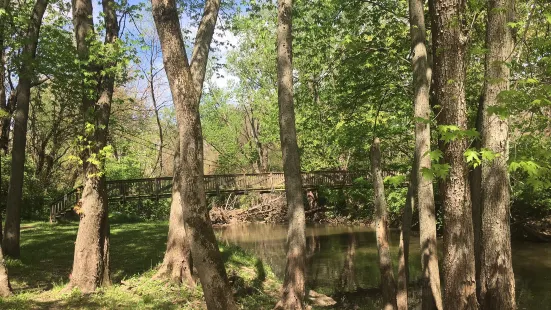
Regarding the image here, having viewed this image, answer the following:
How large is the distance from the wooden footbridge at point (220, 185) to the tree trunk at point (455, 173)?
16474mm

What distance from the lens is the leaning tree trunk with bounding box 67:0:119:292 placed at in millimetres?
7934

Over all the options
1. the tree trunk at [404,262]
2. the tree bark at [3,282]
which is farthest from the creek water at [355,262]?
the tree bark at [3,282]

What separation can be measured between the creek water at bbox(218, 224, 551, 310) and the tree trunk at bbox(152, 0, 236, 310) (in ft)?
26.8

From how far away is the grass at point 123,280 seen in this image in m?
7.47

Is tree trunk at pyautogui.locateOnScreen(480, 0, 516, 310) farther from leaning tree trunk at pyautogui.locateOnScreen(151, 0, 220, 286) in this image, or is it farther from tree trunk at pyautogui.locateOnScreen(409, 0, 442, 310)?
leaning tree trunk at pyautogui.locateOnScreen(151, 0, 220, 286)

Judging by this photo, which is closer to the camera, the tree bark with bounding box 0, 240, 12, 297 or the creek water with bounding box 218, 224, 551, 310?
the tree bark with bounding box 0, 240, 12, 297

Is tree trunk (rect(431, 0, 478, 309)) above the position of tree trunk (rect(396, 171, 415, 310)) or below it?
above

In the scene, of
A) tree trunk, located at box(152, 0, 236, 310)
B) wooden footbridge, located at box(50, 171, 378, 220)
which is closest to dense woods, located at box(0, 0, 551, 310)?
tree trunk, located at box(152, 0, 236, 310)

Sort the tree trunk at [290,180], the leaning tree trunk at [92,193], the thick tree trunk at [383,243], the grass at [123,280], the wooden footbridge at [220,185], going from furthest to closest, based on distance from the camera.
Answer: the wooden footbridge at [220,185]
the thick tree trunk at [383,243]
the tree trunk at [290,180]
the leaning tree trunk at [92,193]
the grass at [123,280]

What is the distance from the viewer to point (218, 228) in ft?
96.6

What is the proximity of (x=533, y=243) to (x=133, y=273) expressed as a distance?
1866 cm

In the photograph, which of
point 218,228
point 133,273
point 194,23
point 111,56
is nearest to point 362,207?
point 218,228

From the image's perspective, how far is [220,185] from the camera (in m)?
26.5

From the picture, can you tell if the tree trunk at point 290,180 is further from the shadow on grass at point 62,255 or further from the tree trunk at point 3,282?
the tree trunk at point 3,282
